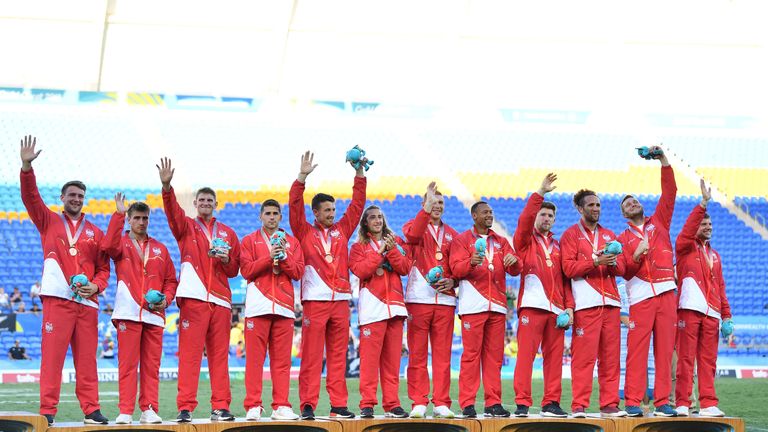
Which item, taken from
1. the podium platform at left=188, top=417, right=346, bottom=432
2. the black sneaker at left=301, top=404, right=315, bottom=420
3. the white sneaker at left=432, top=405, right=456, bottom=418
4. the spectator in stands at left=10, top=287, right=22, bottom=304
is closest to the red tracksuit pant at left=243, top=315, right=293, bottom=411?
the black sneaker at left=301, top=404, right=315, bottom=420

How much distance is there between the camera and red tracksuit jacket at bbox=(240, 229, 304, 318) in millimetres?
7887

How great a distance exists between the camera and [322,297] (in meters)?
8.07

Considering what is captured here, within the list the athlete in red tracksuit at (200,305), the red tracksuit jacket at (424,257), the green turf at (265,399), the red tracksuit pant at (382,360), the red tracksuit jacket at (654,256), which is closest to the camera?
the athlete in red tracksuit at (200,305)

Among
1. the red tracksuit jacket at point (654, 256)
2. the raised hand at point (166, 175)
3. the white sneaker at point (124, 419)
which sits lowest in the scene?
the white sneaker at point (124, 419)

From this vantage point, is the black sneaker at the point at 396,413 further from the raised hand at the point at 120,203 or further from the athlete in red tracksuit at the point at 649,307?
the raised hand at the point at 120,203

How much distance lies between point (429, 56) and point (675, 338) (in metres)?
16.5

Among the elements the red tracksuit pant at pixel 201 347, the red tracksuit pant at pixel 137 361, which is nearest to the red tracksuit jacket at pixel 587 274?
the red tracksuit pant at pixel 201 347

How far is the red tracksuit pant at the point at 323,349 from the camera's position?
799cm

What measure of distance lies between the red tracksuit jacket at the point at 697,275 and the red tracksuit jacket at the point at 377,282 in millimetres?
2589

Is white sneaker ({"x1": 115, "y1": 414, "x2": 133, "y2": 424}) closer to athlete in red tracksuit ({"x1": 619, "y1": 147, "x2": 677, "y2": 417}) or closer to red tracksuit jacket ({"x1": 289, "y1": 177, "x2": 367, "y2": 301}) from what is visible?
red tracksuit jacket ({"x1": 289, "y1": 177, "x2": 367, "y2": 301})

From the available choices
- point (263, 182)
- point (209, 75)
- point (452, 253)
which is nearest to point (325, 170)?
point (263, 182)

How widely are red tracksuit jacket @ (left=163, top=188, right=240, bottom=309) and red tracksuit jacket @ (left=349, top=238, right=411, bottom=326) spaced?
1.10 meters

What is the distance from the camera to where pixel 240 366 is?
18.0 m

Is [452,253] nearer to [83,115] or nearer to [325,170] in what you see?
[325,170]
